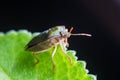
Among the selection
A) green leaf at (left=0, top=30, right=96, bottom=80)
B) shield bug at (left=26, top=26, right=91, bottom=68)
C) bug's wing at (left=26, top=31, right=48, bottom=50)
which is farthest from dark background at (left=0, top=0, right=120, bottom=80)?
green leaf at (left=0, top=30, right=96, bottom=80)

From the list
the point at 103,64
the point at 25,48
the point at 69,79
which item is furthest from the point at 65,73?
the point at 103,64

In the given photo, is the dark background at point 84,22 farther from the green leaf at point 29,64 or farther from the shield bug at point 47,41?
the green leaf at point 29,64

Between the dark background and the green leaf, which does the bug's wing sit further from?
the dark background

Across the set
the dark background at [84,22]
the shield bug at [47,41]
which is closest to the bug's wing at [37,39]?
the shield bug at [47,41]

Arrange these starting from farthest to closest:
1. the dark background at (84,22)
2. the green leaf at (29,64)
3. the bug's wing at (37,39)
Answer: the dark background at (84,22)
the bug's wing at (37,39)
the green leaf at (29,64)

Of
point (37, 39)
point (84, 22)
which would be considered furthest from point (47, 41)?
point (84, 22)

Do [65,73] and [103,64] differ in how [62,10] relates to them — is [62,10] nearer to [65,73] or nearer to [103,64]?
[103,64]
